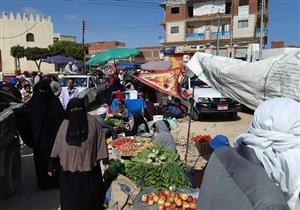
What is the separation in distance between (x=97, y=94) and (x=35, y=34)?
44.5 metres

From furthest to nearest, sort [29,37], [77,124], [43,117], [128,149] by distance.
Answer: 1. [29,37]
2. [128,149]
3. [43,117]
4. [77,124]

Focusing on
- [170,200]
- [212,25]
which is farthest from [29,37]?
[170,200]

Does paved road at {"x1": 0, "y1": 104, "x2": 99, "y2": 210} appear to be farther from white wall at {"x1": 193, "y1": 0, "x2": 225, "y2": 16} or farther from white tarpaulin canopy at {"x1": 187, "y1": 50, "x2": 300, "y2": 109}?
white wall at {"x1": 193, "y1": 0, "x2": 225, "y2": 16}

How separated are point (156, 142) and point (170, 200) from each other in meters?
1.80

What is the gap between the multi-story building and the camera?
170ft

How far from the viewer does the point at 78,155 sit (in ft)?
13.2

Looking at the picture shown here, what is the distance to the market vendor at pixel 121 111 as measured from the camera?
10.3 m

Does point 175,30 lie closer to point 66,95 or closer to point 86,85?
point 86,85

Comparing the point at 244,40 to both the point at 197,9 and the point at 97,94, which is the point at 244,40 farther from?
the point at 97,94

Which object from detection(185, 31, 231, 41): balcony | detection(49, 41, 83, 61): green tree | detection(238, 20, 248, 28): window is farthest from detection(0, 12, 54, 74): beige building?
detection(238, 20, 248, 28): window

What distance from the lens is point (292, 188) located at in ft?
4.73

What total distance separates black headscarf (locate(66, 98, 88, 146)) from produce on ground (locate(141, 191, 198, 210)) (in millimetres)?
1279

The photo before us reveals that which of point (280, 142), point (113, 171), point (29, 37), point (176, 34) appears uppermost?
point (176, 34)

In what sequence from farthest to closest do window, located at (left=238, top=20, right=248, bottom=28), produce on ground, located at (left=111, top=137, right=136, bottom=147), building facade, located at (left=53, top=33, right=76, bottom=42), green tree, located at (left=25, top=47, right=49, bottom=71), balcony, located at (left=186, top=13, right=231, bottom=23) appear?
1. building facade, located at (left=53, top=33, right=76, bottom=42)
2. balcony, located at (left=186, top=13, right=231, bottom=23)
3. window, located at (left=238, top=20, right=248, bottom=28)
4. green tree, located at (left=25, top=47, right=49, bottom=71)
5. produce on ground, located at (left=111, top=137, right=136, bottom=147)
